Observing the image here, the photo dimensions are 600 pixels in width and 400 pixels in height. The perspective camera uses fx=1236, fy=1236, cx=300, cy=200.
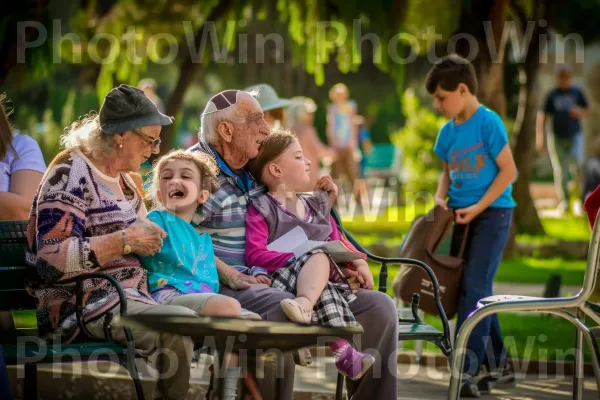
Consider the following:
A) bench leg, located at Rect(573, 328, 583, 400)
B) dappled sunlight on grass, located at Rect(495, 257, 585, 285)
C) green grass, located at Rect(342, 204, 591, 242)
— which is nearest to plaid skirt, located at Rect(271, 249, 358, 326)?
bench leg, located at Rect(573, 328, 583, 400)

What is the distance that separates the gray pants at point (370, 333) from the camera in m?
5.22

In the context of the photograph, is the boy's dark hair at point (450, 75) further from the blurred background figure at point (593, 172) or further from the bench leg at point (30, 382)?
the blurred background figure at point (593, 172)

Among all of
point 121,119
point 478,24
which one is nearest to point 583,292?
point 121,119

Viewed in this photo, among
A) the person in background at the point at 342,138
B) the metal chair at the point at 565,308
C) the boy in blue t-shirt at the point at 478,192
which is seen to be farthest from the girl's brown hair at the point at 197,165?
the person in background at the point at 342,138

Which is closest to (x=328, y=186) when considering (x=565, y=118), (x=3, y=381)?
(x=3, y=381)

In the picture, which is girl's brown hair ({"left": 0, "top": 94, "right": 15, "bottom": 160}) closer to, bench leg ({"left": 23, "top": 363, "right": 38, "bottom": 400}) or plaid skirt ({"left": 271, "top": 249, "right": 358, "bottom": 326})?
bench leg ({"left": 23, "top": 363, "right": 38, "bottom": 400})

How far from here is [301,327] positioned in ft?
13.2

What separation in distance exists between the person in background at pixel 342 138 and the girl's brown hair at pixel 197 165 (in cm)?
1614

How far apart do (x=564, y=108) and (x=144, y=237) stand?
631 inches

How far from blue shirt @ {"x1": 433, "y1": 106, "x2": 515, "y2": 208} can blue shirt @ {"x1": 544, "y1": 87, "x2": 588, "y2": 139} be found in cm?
1294

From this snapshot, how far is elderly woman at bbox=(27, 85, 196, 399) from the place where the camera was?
490 centimetres

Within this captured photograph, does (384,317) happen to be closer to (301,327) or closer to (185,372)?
(185,372)

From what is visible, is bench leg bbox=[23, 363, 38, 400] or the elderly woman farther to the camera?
bench leg bbox=[23, 363, 38, 400]

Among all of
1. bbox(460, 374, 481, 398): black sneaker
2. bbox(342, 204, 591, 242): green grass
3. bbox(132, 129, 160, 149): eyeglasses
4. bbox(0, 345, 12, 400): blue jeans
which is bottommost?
bbox(342, 204, 591, 242): green grass
